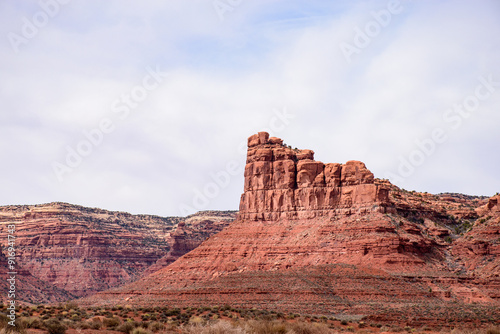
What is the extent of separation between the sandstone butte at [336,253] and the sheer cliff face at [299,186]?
0.50 ft

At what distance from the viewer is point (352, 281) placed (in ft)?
280

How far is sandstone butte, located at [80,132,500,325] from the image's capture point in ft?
264

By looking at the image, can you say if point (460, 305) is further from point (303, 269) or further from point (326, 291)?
point (303, 269)

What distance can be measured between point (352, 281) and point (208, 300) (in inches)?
646

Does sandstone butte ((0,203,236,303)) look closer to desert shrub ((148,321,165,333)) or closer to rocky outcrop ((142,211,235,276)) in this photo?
rocky outcrop ((142,211,235,276))

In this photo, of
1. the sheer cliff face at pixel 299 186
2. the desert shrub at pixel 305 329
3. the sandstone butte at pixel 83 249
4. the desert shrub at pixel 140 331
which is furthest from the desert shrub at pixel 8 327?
the sandstone butte at pixel 83 249

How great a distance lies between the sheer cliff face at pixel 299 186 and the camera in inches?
4038

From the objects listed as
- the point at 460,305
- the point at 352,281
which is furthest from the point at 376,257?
the point at 460,305

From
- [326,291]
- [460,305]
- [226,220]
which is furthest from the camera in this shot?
[226,220]

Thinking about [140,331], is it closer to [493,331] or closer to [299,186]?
[493,331]

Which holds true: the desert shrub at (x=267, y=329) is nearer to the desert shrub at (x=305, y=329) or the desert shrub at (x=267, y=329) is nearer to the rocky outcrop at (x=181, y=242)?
the desert shrub at (x=305, y=329)

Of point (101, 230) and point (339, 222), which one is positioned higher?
point (101, 230)

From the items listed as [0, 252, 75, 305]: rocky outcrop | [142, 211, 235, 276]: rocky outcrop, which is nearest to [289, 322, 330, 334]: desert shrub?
[0, 252, 75, 305]: rocky outcrop

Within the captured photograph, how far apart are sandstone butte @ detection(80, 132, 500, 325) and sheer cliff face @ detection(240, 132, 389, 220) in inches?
6.0
